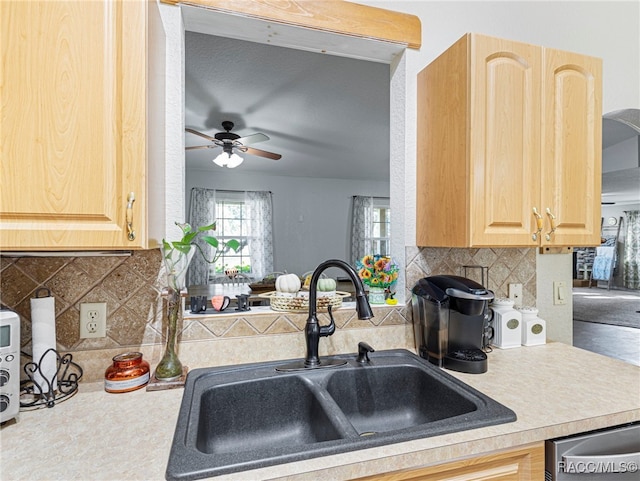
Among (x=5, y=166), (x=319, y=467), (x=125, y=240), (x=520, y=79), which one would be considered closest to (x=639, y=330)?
(x=520, y=79)

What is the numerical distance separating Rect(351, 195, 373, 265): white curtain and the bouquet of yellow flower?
547cm

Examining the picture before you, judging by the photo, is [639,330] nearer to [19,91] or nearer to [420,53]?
[420,53]

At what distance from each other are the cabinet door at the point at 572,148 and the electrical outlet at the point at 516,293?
0.35 m

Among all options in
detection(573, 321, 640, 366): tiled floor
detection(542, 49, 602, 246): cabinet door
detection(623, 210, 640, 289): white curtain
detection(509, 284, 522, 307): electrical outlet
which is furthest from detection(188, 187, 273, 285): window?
detection(623, 210, 640, 289): white curtain

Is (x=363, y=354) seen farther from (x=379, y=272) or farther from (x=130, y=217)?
(x=130, y=217)

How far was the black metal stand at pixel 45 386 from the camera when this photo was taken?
98cm

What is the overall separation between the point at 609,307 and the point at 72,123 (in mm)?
5818

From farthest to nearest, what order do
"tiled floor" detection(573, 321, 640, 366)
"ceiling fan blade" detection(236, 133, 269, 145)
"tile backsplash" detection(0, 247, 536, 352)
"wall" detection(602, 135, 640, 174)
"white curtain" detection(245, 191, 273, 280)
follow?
"white curtain" detection(245, 191, 273, 280), "wall" detection(602, 135, 640, 174), "ceiling fan blade" detection(236, 133, 269, 145), "tiled floor" detection(573, 321, 640, 366), "tile backsplash" detection(0, 247, 536, 352)

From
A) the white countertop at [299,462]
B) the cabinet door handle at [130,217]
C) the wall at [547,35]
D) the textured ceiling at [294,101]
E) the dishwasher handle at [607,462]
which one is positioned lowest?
the dishwasher handle at [607,462]

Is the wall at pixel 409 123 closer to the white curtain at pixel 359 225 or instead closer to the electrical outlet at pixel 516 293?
the electrical outlet at pixel 516 293

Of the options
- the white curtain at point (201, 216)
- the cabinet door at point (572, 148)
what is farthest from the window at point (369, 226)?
the cabinet door at point (572, 148)

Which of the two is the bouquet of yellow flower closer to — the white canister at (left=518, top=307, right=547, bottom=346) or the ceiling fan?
the white canister at (left=518, top=307, right=547, bottom=346)

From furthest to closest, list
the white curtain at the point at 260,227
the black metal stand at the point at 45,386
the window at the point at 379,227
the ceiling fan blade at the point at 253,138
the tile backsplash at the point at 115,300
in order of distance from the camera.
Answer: the window at the point at 379,227
the white curtain at the point at 260,227
the ceiling fan blade at the point at 253,138
the tile backsplash at the point at 115,300
the black metal stand at the point at 45,386

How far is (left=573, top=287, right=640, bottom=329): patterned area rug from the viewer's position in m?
3.85
